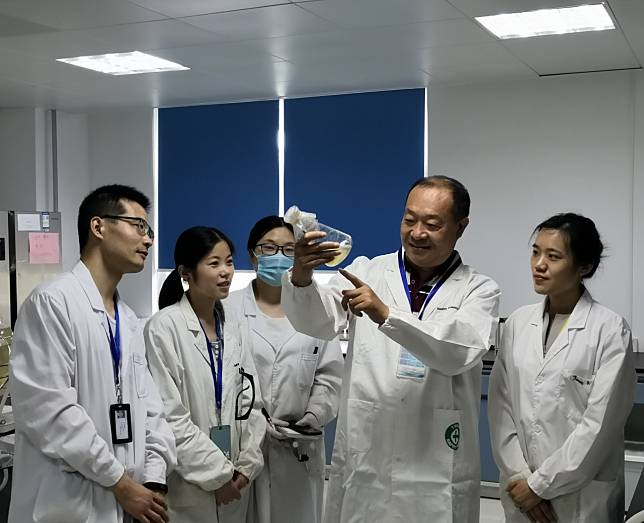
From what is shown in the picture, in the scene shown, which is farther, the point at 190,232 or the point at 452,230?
the point at 190,232

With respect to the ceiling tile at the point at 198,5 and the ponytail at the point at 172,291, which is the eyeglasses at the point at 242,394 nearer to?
the ponytail at the point at 172,291

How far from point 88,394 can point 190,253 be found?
2.96 ft

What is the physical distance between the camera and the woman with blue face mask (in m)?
3.03

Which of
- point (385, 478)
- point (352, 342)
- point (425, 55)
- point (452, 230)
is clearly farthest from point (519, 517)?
point (425, 55)

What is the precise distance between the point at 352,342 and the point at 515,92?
3281 mm

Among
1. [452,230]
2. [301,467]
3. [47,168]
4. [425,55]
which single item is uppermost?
[425,55]

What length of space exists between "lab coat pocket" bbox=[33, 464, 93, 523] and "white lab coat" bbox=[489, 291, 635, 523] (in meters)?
1.27

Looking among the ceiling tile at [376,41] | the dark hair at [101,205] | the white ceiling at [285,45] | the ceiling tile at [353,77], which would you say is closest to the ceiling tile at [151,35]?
the white ceiling at [285,45]

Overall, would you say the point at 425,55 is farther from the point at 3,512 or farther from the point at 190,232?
the point at 3,512

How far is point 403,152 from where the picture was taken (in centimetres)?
557

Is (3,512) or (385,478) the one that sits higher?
(385,478)

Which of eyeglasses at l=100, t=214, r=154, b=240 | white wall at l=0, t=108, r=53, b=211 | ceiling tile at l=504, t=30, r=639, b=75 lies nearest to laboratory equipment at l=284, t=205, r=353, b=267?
eyeglasses at l=100, t=214, r=154, b=240

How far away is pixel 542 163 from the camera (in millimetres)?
5121

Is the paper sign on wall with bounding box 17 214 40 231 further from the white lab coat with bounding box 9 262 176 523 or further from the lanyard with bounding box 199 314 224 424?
the white lab coat with bounding box 9 262 176 523
